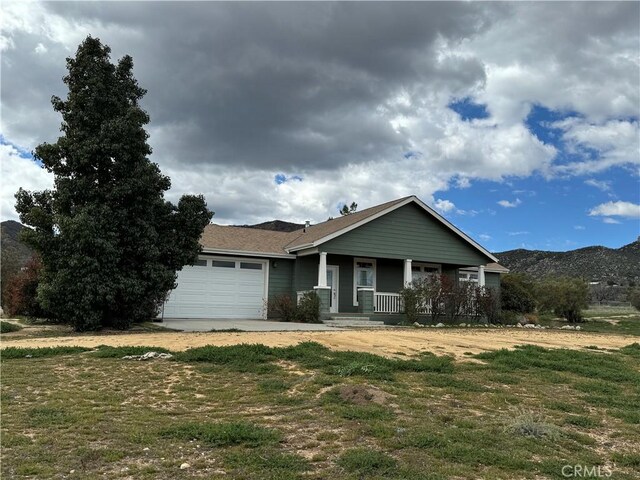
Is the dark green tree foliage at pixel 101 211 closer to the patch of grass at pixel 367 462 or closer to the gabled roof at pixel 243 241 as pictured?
the gabled roof at pixel 243 241

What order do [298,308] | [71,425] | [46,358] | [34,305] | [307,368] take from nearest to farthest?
1. [71,425]
2. [307,368]
3. [46,358]
4. [34,305]
5. [298,308]

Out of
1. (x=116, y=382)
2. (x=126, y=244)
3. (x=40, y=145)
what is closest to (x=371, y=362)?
(x=116, y=382)

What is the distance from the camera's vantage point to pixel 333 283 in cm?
2036

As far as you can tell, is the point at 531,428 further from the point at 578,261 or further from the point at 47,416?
the point at 578,261

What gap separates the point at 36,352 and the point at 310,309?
33.2 ft

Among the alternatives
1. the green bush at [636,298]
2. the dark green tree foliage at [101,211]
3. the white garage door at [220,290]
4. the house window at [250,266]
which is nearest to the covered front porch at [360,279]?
the house window at [250,266]

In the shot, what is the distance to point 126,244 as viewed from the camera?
13.0 m

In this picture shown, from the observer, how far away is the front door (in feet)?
66.4

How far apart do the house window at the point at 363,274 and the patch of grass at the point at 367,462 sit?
54.7 ft

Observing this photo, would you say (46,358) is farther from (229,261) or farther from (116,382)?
(229,261)

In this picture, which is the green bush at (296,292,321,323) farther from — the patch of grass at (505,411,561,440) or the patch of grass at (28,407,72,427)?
the patch of grass at (505,411,561,440)

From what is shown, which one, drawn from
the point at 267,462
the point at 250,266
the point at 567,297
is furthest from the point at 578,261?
the point at 267,462

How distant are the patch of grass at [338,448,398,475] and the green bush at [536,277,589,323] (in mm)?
22272

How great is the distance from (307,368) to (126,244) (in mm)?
7526
